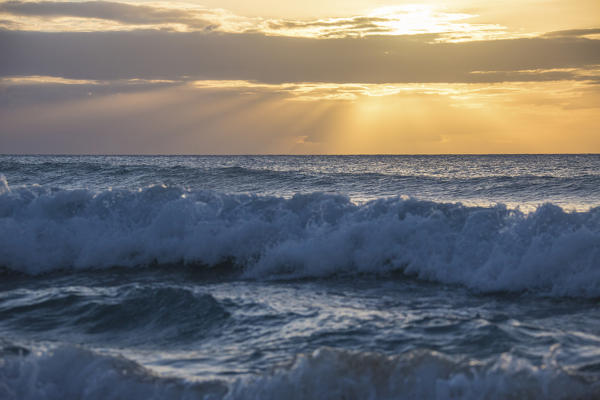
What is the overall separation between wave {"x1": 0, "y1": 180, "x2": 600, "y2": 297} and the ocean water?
4 cm

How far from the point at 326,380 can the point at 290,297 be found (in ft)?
10.5

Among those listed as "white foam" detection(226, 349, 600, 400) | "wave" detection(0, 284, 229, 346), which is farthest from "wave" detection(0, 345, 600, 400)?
"wave" detection(0, 284, 229, 346)

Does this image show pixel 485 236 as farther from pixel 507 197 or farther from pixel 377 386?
pixel 507 197

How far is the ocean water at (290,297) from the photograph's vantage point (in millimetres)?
4605

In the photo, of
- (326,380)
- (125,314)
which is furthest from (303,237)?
(326,380)

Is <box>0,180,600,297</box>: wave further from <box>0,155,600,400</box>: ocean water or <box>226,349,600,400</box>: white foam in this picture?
<box>226,349,600,400</box>: white foam

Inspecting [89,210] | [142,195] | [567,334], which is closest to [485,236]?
[567,334]

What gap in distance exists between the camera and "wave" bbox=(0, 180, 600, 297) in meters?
8.28

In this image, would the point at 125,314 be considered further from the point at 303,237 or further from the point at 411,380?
the point at 303,237

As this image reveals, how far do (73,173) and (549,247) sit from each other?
23.2 metres

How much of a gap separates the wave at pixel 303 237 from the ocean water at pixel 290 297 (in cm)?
4

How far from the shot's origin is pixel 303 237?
1052 centimetres

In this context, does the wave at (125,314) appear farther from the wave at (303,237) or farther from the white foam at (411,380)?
the wave at (303,237)

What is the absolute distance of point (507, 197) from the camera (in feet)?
59.9
